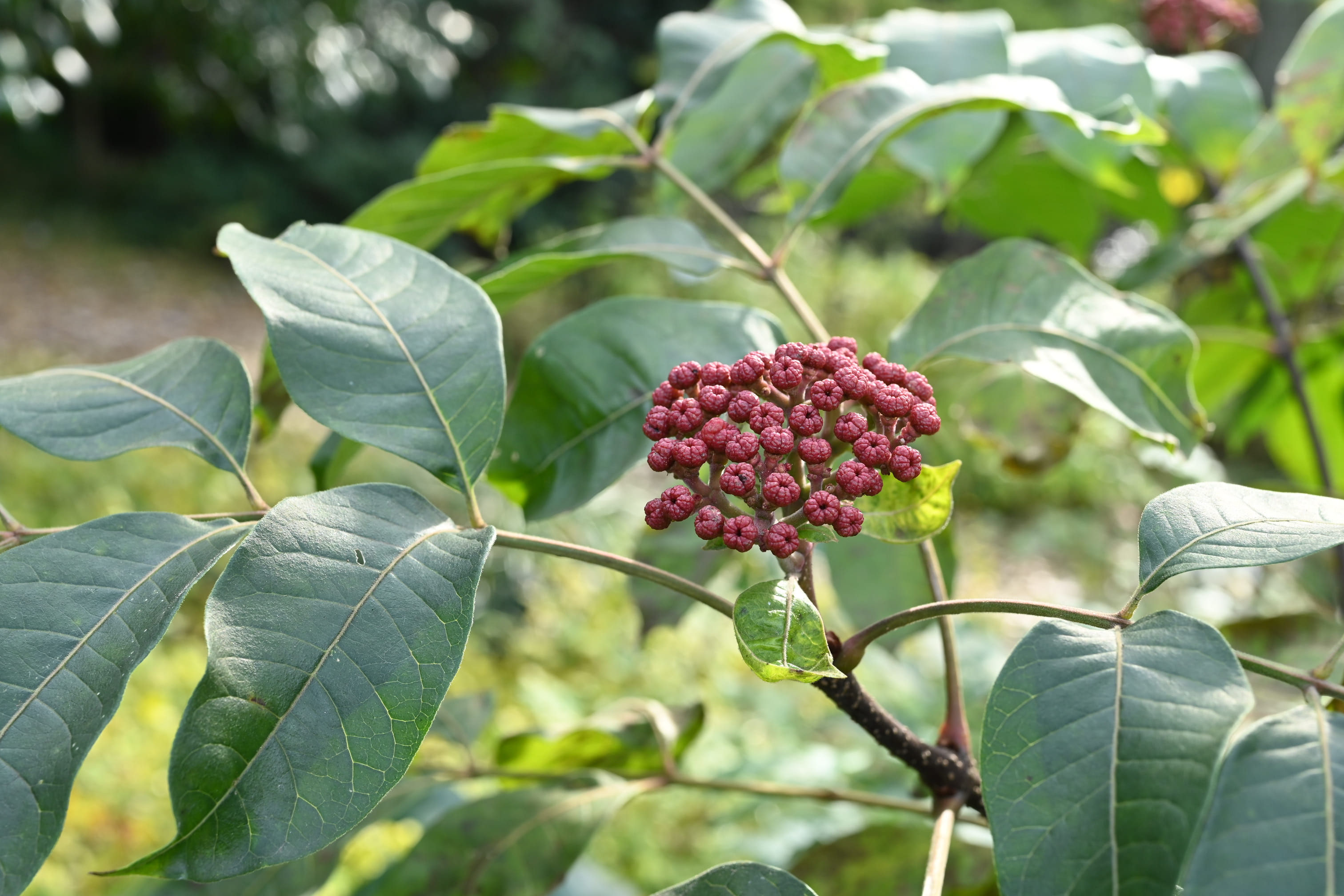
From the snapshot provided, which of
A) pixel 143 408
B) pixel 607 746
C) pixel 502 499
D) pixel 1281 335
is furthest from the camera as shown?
pixel 502 499

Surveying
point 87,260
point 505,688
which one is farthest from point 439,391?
point 87,260

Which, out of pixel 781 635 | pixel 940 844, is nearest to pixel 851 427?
pixel 781 635

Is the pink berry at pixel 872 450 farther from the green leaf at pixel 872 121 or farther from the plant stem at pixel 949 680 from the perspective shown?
the green leaf at pixel 872 121

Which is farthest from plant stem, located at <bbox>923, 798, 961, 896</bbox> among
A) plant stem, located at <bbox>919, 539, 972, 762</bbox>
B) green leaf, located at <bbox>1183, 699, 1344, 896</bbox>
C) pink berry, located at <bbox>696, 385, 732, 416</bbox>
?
pink berry, located at <bbox>696, 385, 732, 416</bbox>

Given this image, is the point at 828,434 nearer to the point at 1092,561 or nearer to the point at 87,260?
the point at 1092,561

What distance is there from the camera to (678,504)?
49cm

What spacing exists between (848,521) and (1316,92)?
779 mm

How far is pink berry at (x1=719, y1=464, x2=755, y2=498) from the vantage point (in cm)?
48

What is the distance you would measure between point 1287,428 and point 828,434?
113 centimetres

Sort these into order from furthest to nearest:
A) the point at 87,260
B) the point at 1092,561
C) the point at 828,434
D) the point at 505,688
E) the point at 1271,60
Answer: the point at 87,260 → the point at 1092,561 → the point at 1271,60 → the point at 505,688 → the point at 828,434

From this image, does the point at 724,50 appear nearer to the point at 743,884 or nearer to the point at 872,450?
the point at 872,450

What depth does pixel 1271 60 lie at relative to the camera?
16.0 ft

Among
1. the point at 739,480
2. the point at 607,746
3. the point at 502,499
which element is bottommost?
the point at 502,499

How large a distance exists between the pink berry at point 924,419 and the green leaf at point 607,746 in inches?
19.0
